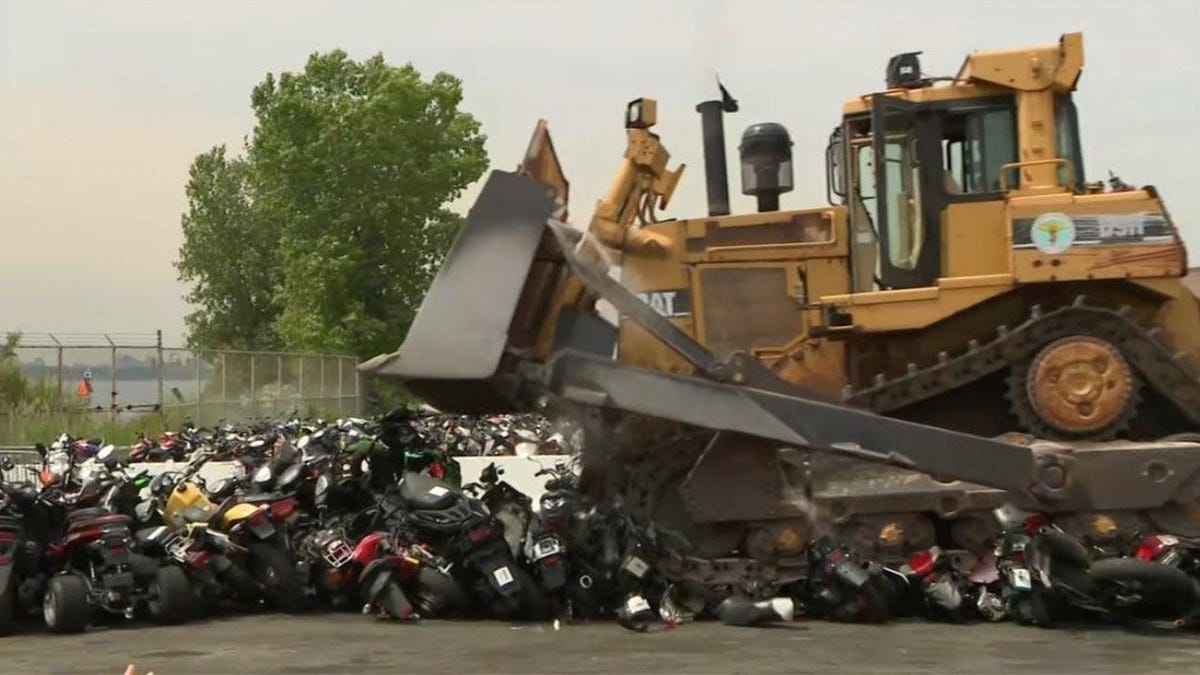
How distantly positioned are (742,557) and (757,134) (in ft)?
12.1

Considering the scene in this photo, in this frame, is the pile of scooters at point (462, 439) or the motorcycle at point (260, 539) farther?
the pile of scooters at point (462, 439)

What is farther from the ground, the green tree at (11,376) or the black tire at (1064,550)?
the green tree at (11,376)

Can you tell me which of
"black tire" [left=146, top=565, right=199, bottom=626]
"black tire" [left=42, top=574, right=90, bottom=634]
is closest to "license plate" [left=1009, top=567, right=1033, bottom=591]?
"black tire" [left=146, top=565, right=199, bottom=626]

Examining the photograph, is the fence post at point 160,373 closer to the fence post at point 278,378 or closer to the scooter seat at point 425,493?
the fence post at point 278,378

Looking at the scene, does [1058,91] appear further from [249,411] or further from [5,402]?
[249,411]

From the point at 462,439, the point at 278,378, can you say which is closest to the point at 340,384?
the point at 278,378

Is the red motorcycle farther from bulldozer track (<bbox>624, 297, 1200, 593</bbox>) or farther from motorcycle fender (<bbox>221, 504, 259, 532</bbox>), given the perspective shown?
bulldozer track (<bbox>624, 297, 1200, 593</bbox>)

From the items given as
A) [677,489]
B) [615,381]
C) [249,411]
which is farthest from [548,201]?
[249,411]

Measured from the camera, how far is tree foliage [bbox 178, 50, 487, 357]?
48.7 metres

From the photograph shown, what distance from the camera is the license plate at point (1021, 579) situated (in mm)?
9586

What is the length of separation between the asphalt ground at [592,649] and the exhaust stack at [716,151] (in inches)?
138

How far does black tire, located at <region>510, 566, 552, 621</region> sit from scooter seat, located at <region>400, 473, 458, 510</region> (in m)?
0.74

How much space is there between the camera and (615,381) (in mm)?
10195

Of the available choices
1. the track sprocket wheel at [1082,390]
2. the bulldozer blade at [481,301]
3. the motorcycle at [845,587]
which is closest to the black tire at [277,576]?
the bulldozer blade at [481,301]
